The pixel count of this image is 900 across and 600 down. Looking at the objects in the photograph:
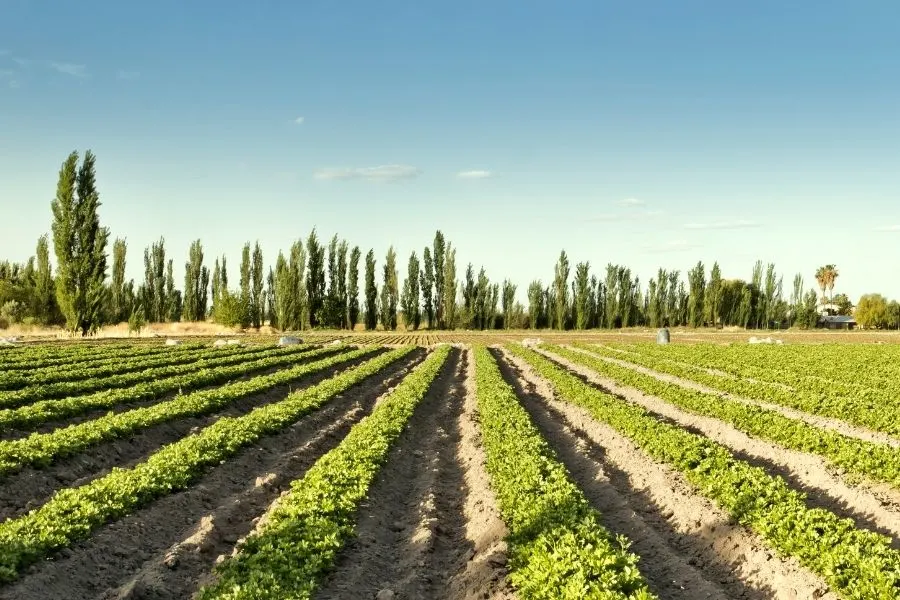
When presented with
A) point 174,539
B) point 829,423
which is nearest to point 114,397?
point 174,539

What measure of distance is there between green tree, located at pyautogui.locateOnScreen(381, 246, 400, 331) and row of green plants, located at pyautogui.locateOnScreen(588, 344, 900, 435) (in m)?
71.8

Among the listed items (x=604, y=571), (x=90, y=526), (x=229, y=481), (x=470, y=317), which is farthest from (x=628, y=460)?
(x=470, y=317)

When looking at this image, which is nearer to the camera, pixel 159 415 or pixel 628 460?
pixel 628 460

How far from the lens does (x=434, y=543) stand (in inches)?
369

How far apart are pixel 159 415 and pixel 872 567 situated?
15.3 meters

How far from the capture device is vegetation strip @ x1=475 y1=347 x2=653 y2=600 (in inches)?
269

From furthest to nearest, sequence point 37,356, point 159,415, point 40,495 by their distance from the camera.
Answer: point 37,356 < point 159,415 < point 40,495

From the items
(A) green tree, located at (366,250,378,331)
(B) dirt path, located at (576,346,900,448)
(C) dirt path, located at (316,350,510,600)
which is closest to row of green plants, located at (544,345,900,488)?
(B) dirt path, located at (576,346,900,448)

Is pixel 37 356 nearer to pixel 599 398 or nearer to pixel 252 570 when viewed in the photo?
pixel 599 398

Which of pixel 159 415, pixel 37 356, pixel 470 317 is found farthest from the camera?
pixel 470 317

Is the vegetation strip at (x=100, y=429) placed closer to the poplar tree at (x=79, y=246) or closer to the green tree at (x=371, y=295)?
the poplar tree at (x=79, y=246)

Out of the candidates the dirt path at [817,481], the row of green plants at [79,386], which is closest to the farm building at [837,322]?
the dirt path at [817,481]

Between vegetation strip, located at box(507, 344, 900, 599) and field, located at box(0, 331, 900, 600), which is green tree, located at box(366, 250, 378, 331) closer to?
field, located at box(0, 331, 900, 600)

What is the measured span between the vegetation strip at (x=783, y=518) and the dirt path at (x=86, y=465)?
448 inches
